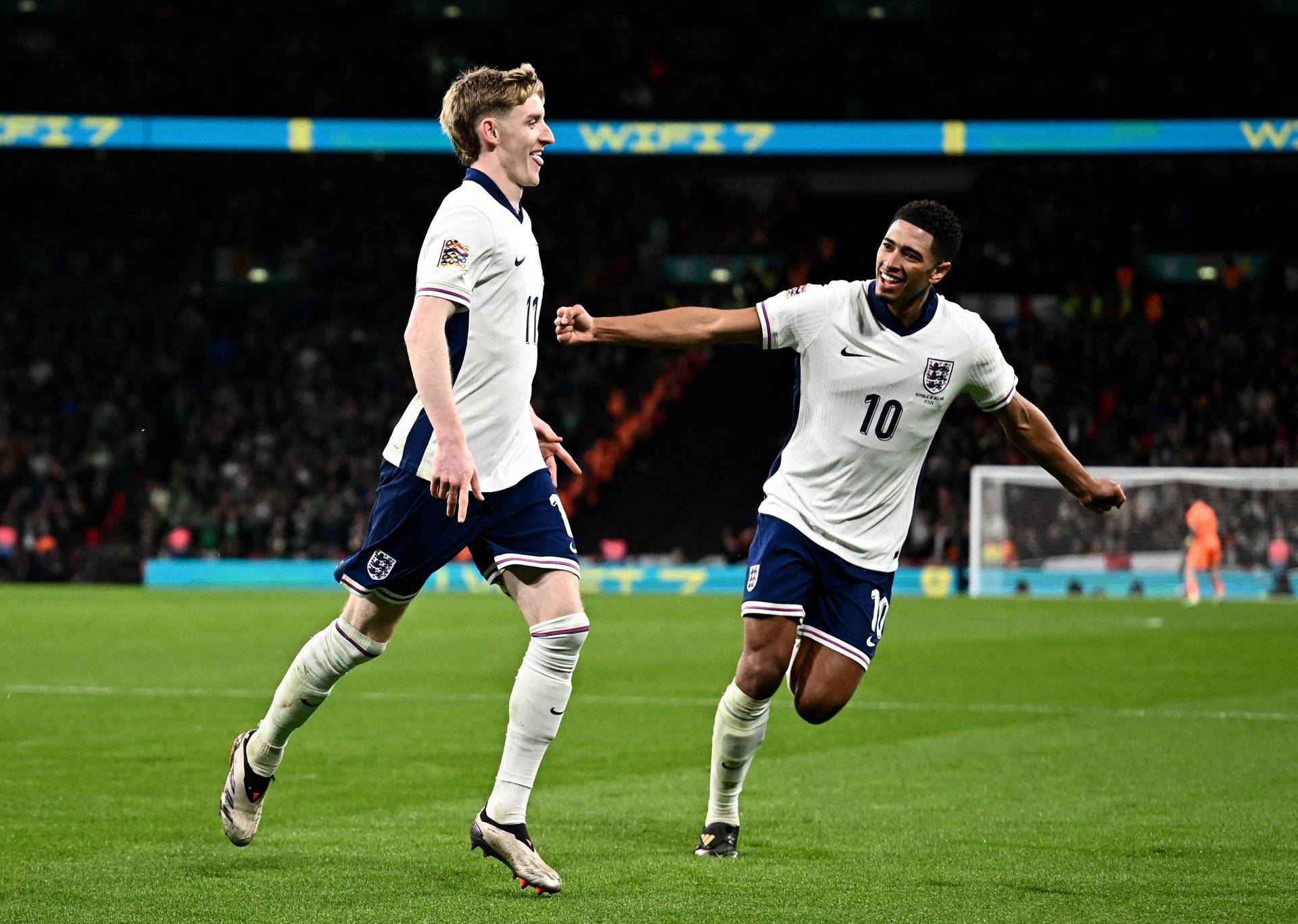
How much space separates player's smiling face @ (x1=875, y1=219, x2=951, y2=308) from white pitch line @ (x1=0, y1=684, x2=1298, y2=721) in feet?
18.1

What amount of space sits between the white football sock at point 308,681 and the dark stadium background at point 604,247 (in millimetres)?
21817

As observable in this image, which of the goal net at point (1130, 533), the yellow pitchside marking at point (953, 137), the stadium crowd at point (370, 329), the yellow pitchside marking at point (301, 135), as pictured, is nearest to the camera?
the goal net at point (1130, 533)

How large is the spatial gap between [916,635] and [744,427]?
12865mm

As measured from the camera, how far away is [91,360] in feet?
104

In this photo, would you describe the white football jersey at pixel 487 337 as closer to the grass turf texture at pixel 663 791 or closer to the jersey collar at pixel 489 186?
the jersey collar at pixel 489 186

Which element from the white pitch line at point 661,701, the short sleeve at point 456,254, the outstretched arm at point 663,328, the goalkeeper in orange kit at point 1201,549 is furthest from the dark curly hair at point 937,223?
the goalkeeper in orange kit at point 1201,549

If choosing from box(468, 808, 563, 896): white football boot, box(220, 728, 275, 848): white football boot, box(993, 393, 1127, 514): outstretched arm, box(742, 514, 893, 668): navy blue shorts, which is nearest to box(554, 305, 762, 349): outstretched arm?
box(742, 514, 893, 668): navy blue shorts

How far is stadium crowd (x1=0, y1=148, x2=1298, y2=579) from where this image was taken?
28609 mm

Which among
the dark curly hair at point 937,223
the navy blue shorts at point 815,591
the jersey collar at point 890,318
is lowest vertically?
the navy blue shorts at point 815,591

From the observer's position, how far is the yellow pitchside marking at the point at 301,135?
28.8 meters

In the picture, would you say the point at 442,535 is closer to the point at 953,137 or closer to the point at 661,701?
the point at 661,701

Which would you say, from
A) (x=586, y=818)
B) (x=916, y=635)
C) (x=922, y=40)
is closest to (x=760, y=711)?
(x=586, y=818)

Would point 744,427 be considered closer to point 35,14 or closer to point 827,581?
point 35,14

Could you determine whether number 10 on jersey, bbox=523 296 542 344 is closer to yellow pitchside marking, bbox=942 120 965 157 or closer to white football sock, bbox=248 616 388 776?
white football sock, bbox=248 616 388 776
